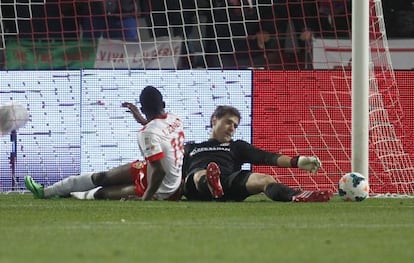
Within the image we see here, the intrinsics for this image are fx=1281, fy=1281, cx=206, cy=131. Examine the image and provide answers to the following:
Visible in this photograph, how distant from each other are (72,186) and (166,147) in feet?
4.14

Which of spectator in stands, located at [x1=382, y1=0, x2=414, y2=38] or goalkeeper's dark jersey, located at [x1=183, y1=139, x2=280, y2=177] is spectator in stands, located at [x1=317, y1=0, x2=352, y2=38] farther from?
goalkeeper's dark jersey, located at [x1=183, y1=139, x2=280, y2=177]

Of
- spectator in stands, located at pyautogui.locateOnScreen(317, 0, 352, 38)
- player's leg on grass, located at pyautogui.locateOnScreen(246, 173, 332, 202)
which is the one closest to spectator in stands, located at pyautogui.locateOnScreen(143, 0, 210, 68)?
spectator in stands, located at pyautogui.locateOnScreen(317, 0, 352, 38)

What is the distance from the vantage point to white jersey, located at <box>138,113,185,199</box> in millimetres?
13148

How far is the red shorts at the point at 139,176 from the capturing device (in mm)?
13562

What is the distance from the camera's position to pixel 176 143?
1352cm

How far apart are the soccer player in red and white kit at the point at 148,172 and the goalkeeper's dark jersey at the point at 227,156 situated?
0.33 metres

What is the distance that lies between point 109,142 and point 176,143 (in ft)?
10.6

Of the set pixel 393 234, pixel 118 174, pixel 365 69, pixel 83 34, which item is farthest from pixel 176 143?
pixel 83 34

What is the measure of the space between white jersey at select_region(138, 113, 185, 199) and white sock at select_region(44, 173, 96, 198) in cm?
81

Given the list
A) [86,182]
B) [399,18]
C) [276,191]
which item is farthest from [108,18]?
[276,191]

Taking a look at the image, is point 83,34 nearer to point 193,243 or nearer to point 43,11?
point 43,11

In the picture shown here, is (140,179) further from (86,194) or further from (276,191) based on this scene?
(276,191)

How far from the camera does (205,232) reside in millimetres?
9383

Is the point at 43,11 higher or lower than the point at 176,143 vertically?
higher
